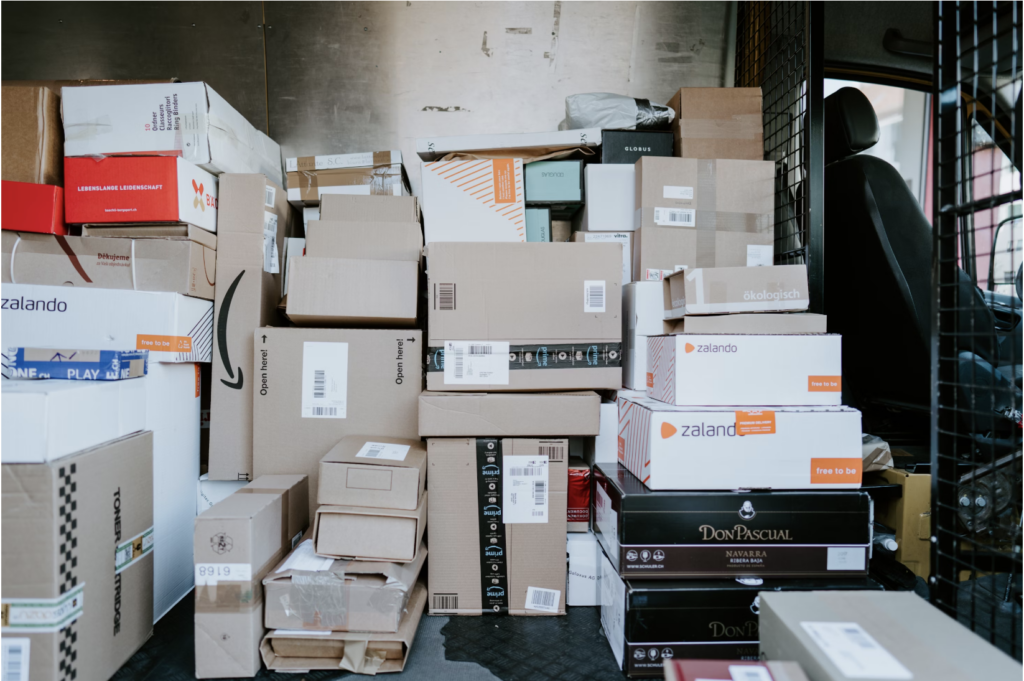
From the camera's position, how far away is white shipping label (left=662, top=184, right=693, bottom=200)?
1.70 m

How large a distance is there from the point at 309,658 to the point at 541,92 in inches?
80.6

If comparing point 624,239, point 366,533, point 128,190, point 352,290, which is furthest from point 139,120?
point 624,239

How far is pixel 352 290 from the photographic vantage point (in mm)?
1528

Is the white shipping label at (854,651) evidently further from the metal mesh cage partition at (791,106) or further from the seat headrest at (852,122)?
the seat headrest at (852,122)

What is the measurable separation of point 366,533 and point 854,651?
3.07ft

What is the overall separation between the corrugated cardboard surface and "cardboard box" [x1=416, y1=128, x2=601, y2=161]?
848 mm

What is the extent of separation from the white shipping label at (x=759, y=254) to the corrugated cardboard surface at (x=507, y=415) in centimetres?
72

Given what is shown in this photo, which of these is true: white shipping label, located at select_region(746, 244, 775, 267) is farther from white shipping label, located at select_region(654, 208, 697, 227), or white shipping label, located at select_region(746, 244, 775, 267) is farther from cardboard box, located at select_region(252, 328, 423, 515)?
cardboard box, located at select_region(252, 328, 423, 515)

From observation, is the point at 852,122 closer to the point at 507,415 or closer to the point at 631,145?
the point at 631,145

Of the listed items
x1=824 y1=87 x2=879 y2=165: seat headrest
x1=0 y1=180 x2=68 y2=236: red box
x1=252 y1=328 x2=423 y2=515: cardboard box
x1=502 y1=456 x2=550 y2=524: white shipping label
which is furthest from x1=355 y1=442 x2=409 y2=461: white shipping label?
x1=824 y1=87 x2=879 y2=165: seat headrest

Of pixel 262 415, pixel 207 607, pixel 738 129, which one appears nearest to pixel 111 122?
pixel 262 415

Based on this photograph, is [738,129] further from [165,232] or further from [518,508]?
[165,232]

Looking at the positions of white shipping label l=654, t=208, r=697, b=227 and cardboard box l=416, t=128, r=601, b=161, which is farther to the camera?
cardboard box l=416, t=128, r=601, b=161

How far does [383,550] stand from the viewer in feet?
4.09
